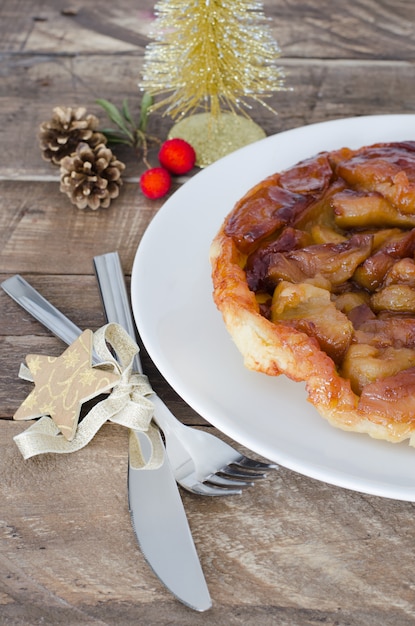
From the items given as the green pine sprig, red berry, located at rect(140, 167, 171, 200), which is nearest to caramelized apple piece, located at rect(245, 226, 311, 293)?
red berry, located at rect(140, 167, 171, 200)

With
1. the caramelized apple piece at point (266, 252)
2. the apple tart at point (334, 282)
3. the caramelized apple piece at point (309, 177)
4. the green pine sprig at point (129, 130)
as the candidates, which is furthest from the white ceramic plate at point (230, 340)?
the green pine sprig at point (129, 130)

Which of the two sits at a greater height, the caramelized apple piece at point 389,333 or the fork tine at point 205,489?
the caramelized apple piece at point 389,333

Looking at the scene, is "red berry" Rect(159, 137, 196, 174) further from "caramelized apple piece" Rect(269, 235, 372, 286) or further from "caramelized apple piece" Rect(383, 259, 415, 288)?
"caramelized apple piece" Rect(383, 259, 415, 288)

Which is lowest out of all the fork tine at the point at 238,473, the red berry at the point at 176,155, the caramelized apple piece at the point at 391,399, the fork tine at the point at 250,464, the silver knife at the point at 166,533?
the silver knife at the point at 166,533

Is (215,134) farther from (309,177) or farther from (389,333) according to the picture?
(389,333)

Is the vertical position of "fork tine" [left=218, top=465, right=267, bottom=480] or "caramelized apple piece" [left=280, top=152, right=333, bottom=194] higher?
"caramelized apple piece" [left=280, top=152, right=333, bottom=194]

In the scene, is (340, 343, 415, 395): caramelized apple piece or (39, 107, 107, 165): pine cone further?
(39, 107, 107, 165): pine cone

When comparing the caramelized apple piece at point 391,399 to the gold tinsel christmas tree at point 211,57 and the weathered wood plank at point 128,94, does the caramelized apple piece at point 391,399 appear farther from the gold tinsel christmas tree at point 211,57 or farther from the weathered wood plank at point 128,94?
the weathered wood plank at point 128,94
